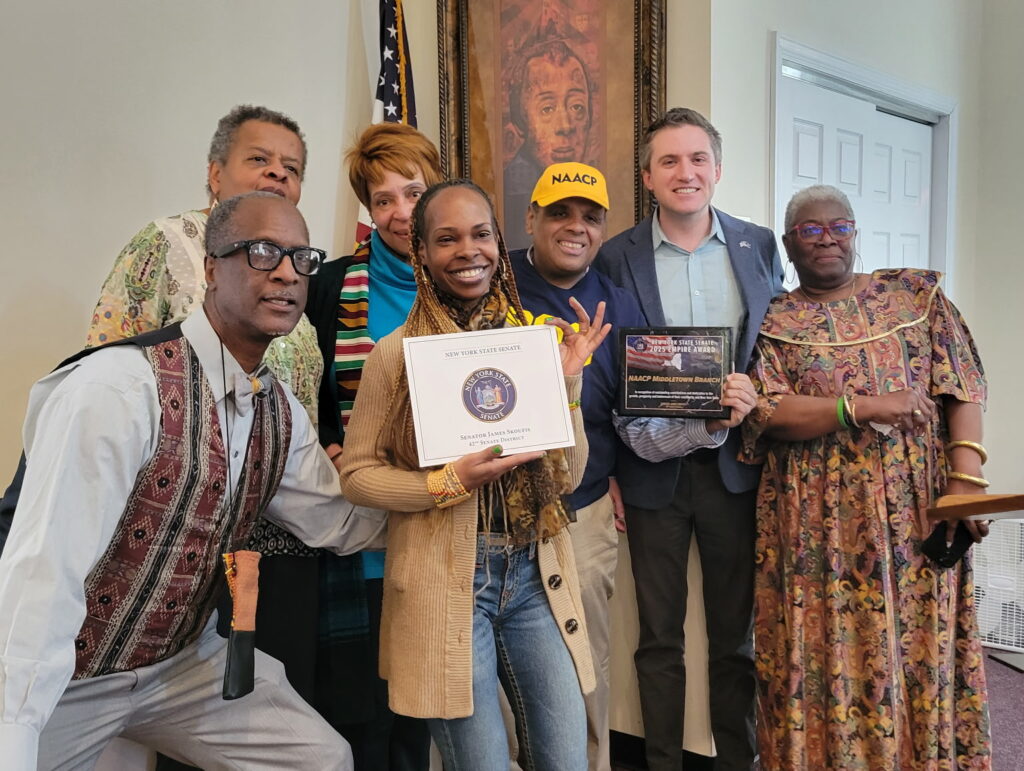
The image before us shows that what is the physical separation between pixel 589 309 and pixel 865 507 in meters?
0.91

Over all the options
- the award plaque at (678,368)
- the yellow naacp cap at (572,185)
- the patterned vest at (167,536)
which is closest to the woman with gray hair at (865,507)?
the award plaque at (678,368)

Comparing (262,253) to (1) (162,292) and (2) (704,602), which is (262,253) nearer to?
(1) (162,292)

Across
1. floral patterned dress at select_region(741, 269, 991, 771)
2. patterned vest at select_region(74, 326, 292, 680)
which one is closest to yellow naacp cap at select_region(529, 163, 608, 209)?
floral patterned dress at select_region(741, 269, 991, 771)

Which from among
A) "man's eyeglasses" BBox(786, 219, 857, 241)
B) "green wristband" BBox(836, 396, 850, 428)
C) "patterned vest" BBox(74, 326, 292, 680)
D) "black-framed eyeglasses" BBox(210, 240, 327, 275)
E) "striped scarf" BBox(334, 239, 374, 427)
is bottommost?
"patterned vest" BBox(74, 326, 292, 680)

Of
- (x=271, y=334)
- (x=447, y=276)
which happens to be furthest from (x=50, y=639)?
(x=447, y=276)

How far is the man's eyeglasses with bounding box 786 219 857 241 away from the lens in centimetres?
226

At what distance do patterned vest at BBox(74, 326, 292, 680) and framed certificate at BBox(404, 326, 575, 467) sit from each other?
383mm

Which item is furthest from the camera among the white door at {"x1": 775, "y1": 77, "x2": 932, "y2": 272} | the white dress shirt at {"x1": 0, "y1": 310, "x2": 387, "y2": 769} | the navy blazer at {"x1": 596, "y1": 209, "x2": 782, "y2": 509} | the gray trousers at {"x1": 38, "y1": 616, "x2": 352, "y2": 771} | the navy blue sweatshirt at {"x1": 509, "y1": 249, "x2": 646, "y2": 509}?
the white door at {"x1": 775, "y1": 77, "x2": 932, "y2": 272}

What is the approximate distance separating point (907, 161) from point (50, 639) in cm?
447

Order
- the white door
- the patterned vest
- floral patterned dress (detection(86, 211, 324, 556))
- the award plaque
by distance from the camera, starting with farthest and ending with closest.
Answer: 1. the white door
2. the award plaque
3. floral patterned dress (detection(86, 211, 324, 556))
4. the patterned vest

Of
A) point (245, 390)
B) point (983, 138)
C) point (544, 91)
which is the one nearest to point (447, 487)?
point (245, 390)

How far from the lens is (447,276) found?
1.63 metres

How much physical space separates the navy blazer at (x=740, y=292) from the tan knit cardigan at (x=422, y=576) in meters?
0.77

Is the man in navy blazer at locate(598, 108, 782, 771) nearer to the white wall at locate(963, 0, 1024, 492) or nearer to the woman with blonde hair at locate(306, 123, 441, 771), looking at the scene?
the woman with blonde hair at locate(306, 123, 441, 771)
